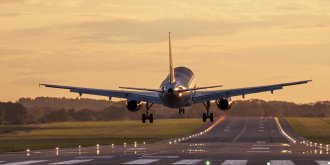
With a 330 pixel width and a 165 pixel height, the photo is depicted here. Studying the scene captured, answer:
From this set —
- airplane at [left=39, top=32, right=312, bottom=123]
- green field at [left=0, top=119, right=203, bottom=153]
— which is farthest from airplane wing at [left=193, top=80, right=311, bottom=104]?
green field at [left=0, top=119, right=203, bottom=153]

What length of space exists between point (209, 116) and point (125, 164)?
3695 centimetres

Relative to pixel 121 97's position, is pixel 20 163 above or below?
below

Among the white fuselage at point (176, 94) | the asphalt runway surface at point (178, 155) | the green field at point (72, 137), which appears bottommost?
the asphalt runway surface at point (178, 155)

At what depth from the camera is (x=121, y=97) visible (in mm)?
89812

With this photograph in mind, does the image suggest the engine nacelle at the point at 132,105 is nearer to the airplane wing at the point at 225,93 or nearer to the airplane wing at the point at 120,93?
the airplane wing at the point at 120,93

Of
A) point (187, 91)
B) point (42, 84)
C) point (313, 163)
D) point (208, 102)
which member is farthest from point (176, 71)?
point (313, 163)

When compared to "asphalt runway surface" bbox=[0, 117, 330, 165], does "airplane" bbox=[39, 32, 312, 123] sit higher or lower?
higher

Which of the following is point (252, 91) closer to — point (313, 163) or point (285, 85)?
point (285, 85)

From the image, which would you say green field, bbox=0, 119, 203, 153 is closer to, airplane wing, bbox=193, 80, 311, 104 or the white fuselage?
the white fuselage

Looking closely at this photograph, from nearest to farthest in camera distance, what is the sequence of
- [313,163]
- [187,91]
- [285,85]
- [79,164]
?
[79,164]
[313,163]
[187,91]
[285,85]

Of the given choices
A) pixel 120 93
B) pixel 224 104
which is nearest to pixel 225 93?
pixel 224 104

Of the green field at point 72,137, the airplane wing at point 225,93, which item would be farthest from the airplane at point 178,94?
the green field at point 72,137

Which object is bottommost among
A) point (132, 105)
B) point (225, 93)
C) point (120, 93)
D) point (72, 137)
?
point (72, 137)

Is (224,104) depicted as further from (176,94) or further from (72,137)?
(72,137)
